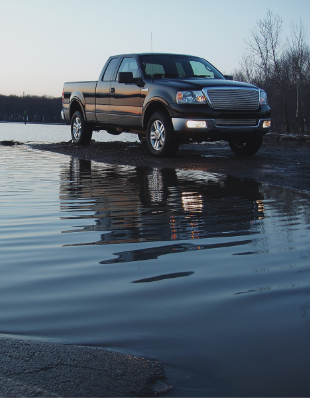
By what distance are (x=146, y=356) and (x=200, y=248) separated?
1783 mm

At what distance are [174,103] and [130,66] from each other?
2221mm

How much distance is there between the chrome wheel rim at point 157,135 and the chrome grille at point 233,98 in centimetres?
113

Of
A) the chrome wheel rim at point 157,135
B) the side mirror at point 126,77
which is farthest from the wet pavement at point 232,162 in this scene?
the side mirror at point 126,77

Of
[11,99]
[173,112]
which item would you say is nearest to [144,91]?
[173,112]

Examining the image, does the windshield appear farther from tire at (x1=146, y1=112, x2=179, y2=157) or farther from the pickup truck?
tire at (x1=146, y1=112, x2=179, y2=157)

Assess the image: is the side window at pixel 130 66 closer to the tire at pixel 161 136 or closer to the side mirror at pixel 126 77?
the side mirror at pixel 126 77

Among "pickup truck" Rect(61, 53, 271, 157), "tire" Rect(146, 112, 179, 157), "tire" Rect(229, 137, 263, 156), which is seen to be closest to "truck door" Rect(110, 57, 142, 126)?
"pickup truck" Rect(61, 53, 271, 157)

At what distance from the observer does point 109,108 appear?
12.9m

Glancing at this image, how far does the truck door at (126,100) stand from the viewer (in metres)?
11.9

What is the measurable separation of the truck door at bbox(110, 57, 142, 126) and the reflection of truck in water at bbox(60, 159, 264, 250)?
2904 mm

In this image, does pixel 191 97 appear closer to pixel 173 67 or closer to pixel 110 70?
pixel 173 67

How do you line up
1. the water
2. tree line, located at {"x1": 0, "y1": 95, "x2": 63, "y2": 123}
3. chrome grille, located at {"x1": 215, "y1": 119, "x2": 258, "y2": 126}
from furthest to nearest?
1. tree line, located at {"x1": 0, "y1": 95, "x2": 63, "y2": 123}
2. chrome grille, located at {"x1": 215, "y1": 119, "x2": 258, "y2": 126}
3. the water

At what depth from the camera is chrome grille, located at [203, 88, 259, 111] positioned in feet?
34.6

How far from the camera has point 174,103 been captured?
10633 millimetres
